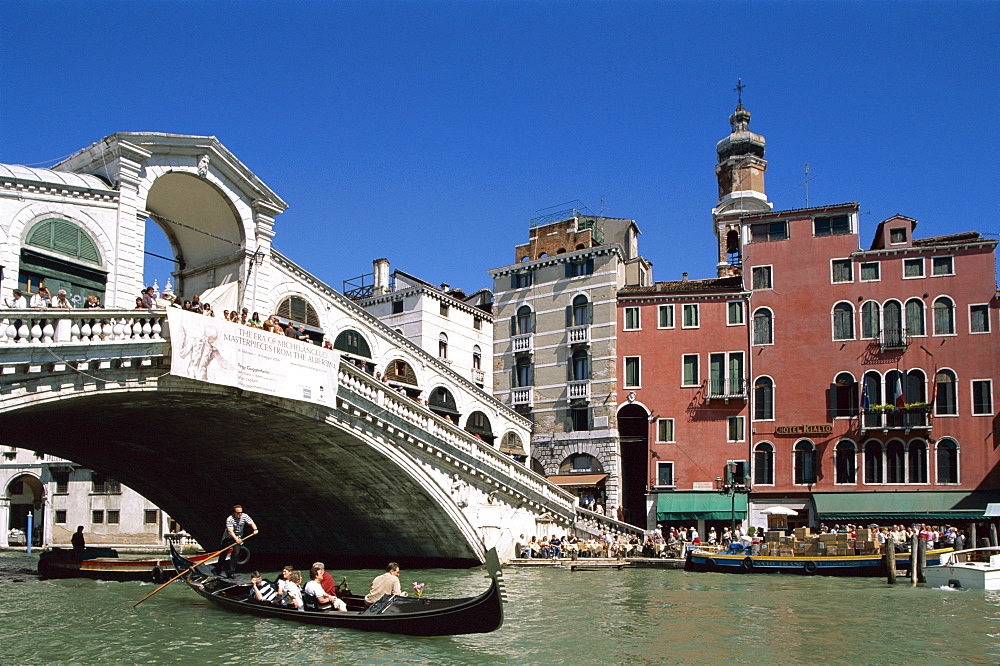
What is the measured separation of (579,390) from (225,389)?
17717 millimetres

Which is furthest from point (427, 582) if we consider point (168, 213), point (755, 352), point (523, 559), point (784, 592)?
point (755, 352)

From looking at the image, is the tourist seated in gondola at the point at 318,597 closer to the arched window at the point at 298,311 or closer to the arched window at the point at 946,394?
the arched window at the point at 298,311

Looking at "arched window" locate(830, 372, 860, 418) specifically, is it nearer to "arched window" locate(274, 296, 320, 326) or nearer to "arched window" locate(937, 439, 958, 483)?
"arched window" locate(937, 439, 958, 483)

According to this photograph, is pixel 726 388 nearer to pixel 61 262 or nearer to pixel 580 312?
pixel 580 312

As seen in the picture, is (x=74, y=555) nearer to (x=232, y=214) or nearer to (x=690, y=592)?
(x=232, y=214)

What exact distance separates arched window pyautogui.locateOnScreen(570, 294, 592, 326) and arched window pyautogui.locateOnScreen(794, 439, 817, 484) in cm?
853

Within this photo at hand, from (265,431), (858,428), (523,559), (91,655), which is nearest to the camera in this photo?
(91,655)

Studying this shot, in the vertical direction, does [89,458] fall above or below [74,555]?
above

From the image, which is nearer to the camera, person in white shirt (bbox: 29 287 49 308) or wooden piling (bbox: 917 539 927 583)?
person in white shirt (bbox: 29 287 49 308)

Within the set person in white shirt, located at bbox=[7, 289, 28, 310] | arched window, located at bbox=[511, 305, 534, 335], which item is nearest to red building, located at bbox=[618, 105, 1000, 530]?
arched window, located at bbox=[511, 305, 534, 335]

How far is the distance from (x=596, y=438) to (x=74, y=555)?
17.5 m

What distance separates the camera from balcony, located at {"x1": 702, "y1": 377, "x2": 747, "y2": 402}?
32.4 metres

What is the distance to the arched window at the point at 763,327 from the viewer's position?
32.7 m

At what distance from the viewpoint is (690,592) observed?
2003cm
